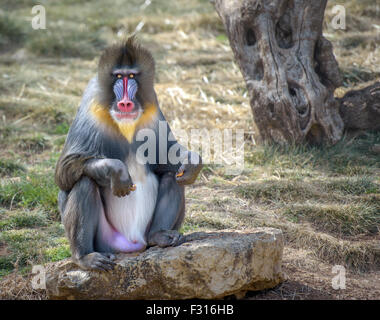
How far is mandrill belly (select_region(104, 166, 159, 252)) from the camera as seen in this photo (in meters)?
4.14

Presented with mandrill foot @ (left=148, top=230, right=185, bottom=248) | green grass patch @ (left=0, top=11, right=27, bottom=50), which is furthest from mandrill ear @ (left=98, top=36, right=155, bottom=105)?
green grass patch @ (left=0, top=11, right=27, bottom=50)

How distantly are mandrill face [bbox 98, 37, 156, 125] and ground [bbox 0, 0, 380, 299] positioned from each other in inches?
33.4

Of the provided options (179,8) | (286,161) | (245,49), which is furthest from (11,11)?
(286,161)

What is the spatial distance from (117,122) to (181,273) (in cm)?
108

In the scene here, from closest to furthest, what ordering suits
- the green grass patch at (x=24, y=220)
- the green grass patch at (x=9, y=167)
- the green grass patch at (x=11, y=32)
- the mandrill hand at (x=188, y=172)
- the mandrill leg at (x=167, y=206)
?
the mandrill hand at (x=188, y=172)
the mandrill leg at (x=167, y=206)
the green grass patch at (x=24, y=220)
the green grass patch at (x=9, y=167)
the green grass patch at (x=11, y=32)

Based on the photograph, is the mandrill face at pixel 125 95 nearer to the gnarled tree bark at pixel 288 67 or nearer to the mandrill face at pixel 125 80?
the mandrill face at pixel 125 80

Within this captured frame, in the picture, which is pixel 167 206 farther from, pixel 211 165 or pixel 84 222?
pixel 211 165

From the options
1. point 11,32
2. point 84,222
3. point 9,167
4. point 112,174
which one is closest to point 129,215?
point 84,222

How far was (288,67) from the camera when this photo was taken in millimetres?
6703

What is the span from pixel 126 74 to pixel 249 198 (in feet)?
8.36

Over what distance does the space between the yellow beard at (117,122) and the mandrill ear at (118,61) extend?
0.06 meters

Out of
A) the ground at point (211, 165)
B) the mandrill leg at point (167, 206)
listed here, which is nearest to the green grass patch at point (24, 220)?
the ground at point (211, 165)

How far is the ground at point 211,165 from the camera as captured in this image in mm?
4879

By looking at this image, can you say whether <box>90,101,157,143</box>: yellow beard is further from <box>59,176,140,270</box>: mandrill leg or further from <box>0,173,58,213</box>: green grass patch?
<box>0,173,58,213</box>: green grass patch
